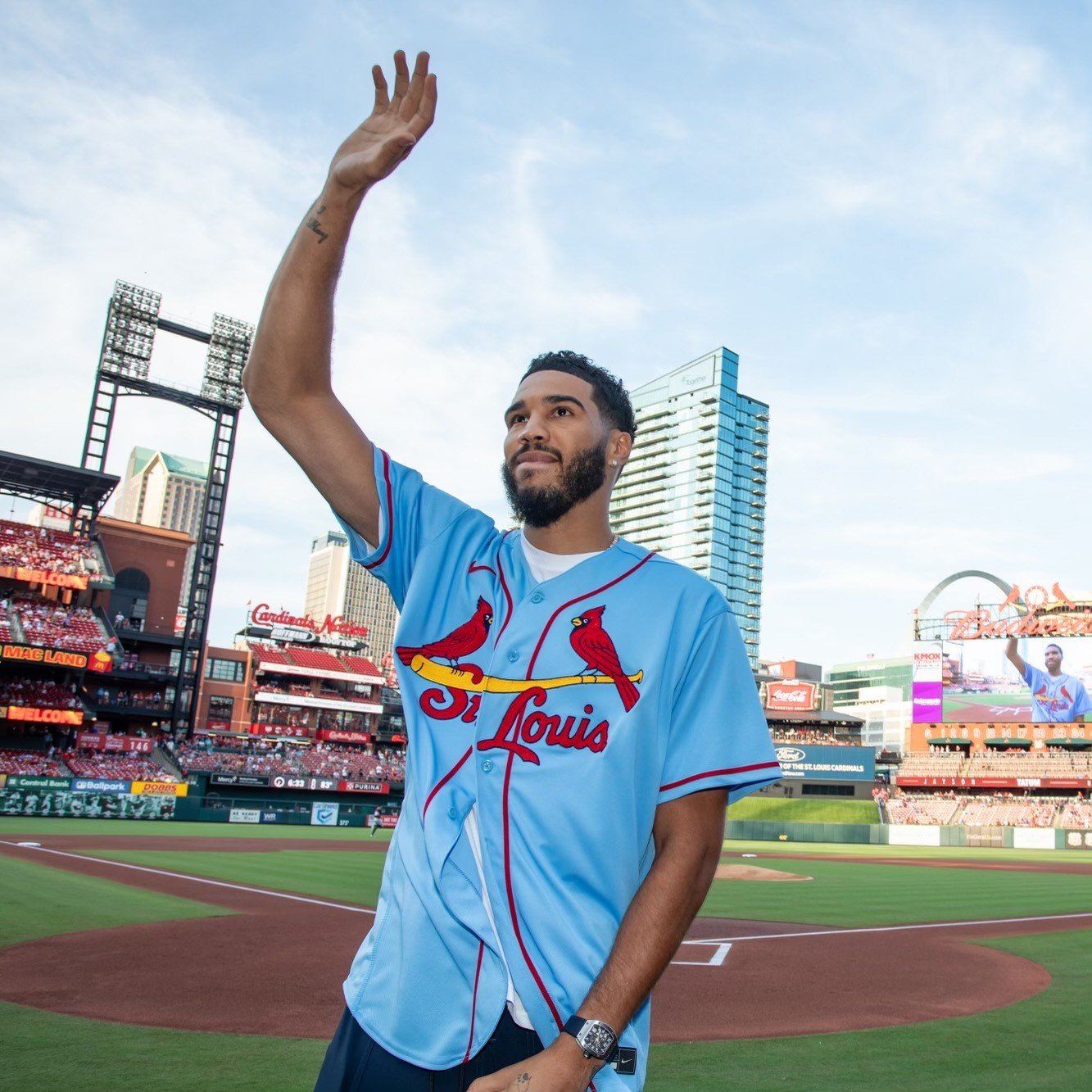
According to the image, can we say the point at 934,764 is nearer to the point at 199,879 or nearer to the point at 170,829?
the point at 170,829

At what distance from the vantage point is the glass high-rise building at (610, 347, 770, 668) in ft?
395

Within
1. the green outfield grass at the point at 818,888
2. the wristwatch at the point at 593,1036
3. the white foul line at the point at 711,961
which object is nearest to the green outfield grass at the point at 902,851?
the green outfield grass at the point at 818,888

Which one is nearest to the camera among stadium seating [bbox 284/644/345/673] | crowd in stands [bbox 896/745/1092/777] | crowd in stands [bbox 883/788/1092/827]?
crowd in stands [bbox 883/788/1092/827]

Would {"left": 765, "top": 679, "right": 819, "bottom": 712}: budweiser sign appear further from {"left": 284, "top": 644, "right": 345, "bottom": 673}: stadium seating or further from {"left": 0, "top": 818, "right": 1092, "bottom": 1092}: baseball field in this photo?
{"left": 0, "top": 818, "right": 1092, "bottom": 1092}: baseball field

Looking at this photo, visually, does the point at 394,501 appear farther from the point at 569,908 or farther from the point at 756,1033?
the point at 756,1033

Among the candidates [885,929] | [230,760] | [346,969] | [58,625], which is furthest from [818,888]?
[58,625]

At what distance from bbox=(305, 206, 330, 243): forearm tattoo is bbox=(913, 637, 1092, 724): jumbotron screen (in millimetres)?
66691

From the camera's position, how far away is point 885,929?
1558cm

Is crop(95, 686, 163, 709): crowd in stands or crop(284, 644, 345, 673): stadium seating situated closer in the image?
crop(95, 686, 163, 709): crowd in stands

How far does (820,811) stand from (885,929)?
4581 centimetres

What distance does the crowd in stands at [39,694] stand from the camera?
46312 millimetres

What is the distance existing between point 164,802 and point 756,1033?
36912mm

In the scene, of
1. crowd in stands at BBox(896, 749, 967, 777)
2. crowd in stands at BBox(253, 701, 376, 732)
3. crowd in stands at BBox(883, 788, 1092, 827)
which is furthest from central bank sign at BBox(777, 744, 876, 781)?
crowd in stands at BBox(253, 701, 376, 732)

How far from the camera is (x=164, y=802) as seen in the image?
4019cm
